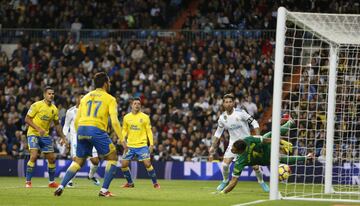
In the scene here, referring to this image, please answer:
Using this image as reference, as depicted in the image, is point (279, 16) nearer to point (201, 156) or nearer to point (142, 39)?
point (201, 156)

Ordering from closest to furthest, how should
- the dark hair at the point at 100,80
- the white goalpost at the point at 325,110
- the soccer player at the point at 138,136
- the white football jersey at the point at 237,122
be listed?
the dark hair at the point at 100,80 → the white goalpost at the point at 325,110 → the white football jersey at the point at 237,122 → the soccer player at the point at 138,136

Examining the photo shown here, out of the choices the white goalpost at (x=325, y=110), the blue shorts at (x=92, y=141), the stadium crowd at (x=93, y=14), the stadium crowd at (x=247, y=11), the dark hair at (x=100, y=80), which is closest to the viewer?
the blue shorts at (x=92, y=141)

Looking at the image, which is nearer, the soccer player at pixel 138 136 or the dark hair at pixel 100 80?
the dark hair at pixel 100 80

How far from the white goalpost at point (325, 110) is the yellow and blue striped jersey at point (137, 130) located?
3566 millimetres

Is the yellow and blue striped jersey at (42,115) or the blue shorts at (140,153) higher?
the yellow and blue striped jersey at (42,115)

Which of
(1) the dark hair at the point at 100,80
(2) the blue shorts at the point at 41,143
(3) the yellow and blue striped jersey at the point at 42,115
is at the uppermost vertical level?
(1) the dark hair at the point at 100,80

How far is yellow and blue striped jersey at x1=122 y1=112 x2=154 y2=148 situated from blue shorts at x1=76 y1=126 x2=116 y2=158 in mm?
5804

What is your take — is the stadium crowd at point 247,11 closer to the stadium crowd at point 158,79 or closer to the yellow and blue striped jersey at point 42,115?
the stadium crowd at point 158,79

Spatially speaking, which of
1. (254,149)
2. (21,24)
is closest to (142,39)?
(21,24)

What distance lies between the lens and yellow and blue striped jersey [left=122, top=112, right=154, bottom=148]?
21750 millimetres

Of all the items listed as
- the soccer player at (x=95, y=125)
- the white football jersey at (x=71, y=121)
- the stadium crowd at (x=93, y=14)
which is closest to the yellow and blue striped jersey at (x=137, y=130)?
the white football jersey at (x=71, y=121)

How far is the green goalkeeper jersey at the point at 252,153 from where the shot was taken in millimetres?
17375

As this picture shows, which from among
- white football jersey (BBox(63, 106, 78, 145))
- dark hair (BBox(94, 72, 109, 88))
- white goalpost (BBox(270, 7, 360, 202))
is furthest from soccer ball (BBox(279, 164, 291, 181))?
white football jersey (BBox(63, 106, 78, 145))

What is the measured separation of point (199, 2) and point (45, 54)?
284 inches
